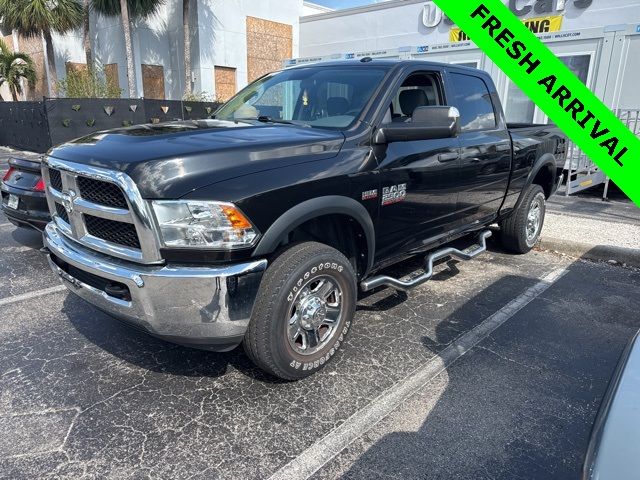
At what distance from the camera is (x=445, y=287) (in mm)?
4711

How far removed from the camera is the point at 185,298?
2.44 metres

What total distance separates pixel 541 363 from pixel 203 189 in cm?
259

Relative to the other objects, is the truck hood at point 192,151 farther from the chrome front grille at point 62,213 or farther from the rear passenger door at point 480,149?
the rear passenger door at point 480,149

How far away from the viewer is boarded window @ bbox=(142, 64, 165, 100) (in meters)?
22.8

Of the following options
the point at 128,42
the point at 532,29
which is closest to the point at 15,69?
the point at 128,42

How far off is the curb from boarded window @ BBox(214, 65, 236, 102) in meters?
19.6

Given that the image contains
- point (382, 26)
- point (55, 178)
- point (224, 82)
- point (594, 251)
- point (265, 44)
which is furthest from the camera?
point (265, 44)

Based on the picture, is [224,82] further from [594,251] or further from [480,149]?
[480,149]

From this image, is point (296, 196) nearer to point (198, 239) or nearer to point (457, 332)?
point (198, 239)

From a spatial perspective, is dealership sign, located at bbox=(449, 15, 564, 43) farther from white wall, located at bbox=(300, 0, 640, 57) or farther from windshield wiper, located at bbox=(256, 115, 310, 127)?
windshield wiper, located at bbox=(256, 115, 310, 127)

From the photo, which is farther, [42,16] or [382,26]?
[42,16]

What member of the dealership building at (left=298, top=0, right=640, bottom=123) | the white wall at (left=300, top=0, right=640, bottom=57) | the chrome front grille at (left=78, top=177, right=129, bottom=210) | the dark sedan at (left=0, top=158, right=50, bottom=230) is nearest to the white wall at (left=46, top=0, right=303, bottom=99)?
the white wall at (left=300, top=0, right=640, bottom=57)

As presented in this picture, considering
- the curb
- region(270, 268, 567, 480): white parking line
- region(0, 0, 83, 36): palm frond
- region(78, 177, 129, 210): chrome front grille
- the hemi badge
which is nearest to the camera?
region(270, 268, 567, 480): white parking line
